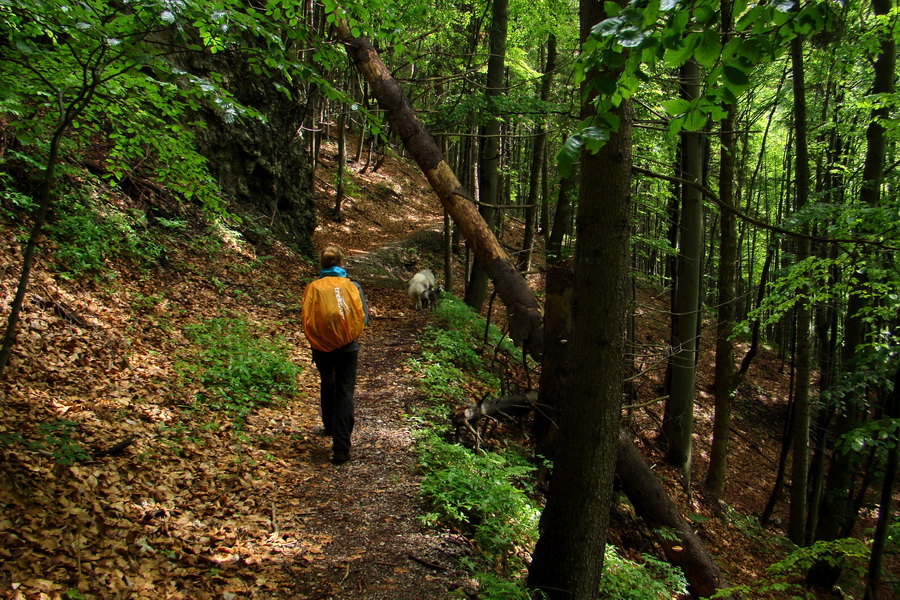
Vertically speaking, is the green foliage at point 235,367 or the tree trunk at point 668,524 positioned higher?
the green foliage at point 235,367

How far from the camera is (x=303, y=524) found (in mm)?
4164

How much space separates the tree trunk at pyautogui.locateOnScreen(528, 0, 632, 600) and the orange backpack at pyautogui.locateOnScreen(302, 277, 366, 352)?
274 centimetres

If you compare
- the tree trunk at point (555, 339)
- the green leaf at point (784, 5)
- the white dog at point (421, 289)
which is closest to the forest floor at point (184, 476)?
the tree trunk at point (555, 339)

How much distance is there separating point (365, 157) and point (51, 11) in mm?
27957

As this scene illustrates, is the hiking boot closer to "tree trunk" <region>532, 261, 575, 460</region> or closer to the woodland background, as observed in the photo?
the woodland background

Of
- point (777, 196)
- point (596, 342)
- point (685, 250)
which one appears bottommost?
point (596, 342)

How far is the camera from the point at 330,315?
5.04 meters

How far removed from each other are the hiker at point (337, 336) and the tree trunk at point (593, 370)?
274 cm

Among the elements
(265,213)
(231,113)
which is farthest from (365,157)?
(231,113)

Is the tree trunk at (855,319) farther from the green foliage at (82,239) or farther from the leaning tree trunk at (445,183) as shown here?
the green foliage at (82,239)

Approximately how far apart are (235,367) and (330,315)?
2.53 m

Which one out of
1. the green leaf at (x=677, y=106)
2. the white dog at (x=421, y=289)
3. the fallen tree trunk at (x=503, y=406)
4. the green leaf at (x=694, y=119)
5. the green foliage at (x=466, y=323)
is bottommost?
the fallen tree trunk at (x=503, y=406)

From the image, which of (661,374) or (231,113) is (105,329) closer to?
(231,113)

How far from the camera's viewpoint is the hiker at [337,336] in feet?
16.6
